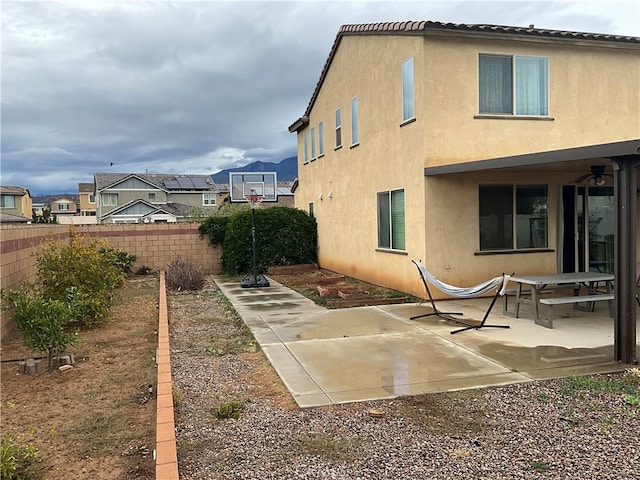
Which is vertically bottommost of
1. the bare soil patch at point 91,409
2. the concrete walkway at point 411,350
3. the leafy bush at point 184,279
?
the bare soil patch at point 91,409

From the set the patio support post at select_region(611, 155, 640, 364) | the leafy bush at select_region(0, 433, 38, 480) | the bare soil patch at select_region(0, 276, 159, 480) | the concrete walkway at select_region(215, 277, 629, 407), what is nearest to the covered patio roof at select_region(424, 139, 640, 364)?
the patio support post at select_region(611, 155, 640, 364)

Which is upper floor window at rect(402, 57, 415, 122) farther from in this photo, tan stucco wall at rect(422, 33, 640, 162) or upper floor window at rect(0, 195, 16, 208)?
upper floor window at rect(0, 195, 16, 208)

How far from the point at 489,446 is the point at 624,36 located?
10.8m

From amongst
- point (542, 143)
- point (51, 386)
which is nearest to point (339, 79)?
point (542, 143)

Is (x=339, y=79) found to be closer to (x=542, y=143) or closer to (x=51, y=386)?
(x=542, y=143)

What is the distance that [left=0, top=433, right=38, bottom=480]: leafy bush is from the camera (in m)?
3.28

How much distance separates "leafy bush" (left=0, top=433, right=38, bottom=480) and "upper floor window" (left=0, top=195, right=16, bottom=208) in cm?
5824

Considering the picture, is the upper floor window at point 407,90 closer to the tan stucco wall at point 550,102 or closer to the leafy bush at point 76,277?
the tan stucco wall at point 550,102

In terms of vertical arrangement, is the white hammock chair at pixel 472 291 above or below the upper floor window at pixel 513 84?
below

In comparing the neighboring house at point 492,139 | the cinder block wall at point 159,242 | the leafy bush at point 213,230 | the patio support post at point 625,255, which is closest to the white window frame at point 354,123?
the neighboring house at point 492,139

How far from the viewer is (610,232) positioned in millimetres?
11781

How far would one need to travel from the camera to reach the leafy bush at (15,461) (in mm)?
3275

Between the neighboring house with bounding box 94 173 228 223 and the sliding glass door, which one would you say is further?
the neighboring house with bounding box 94 173 228 223

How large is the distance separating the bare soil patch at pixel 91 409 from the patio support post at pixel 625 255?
17.0 feet
